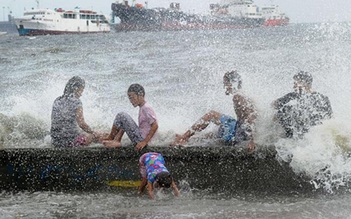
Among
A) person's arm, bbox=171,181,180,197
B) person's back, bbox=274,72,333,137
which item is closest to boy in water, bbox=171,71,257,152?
person's back, bbox=274,72,333,137

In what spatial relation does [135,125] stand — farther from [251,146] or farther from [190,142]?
[251,146]

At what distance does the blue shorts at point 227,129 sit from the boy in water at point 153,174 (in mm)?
1249

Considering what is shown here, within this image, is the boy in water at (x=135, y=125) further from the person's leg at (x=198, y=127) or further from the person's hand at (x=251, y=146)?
the person's hand at (x=251, y=146)

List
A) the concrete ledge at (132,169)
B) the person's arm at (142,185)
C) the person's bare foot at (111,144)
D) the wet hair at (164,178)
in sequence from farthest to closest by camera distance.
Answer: the person's bare foot at (111,144) < the concrete ledge at (132,169) < the person's arm at (142,185) < the wet hair at (164,178)

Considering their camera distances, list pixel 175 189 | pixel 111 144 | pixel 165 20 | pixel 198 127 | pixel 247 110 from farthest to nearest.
→ pixel 165 20, pixel 198 127, pixel 247 110, pixel 111 144, pixel 175 189

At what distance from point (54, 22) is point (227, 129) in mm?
68528

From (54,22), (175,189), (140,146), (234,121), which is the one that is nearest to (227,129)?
(234,121)

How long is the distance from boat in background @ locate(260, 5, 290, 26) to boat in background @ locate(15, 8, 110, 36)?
33408mm

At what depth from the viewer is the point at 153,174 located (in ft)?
18.1

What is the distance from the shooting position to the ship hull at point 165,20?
249ft

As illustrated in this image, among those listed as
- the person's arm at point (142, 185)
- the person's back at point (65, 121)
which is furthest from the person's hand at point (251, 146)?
the person's back at point (65, 121)

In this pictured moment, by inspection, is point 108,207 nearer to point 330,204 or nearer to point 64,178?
point 64,178

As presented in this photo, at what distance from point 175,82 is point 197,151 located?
1104 cm

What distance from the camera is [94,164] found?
241 inches
